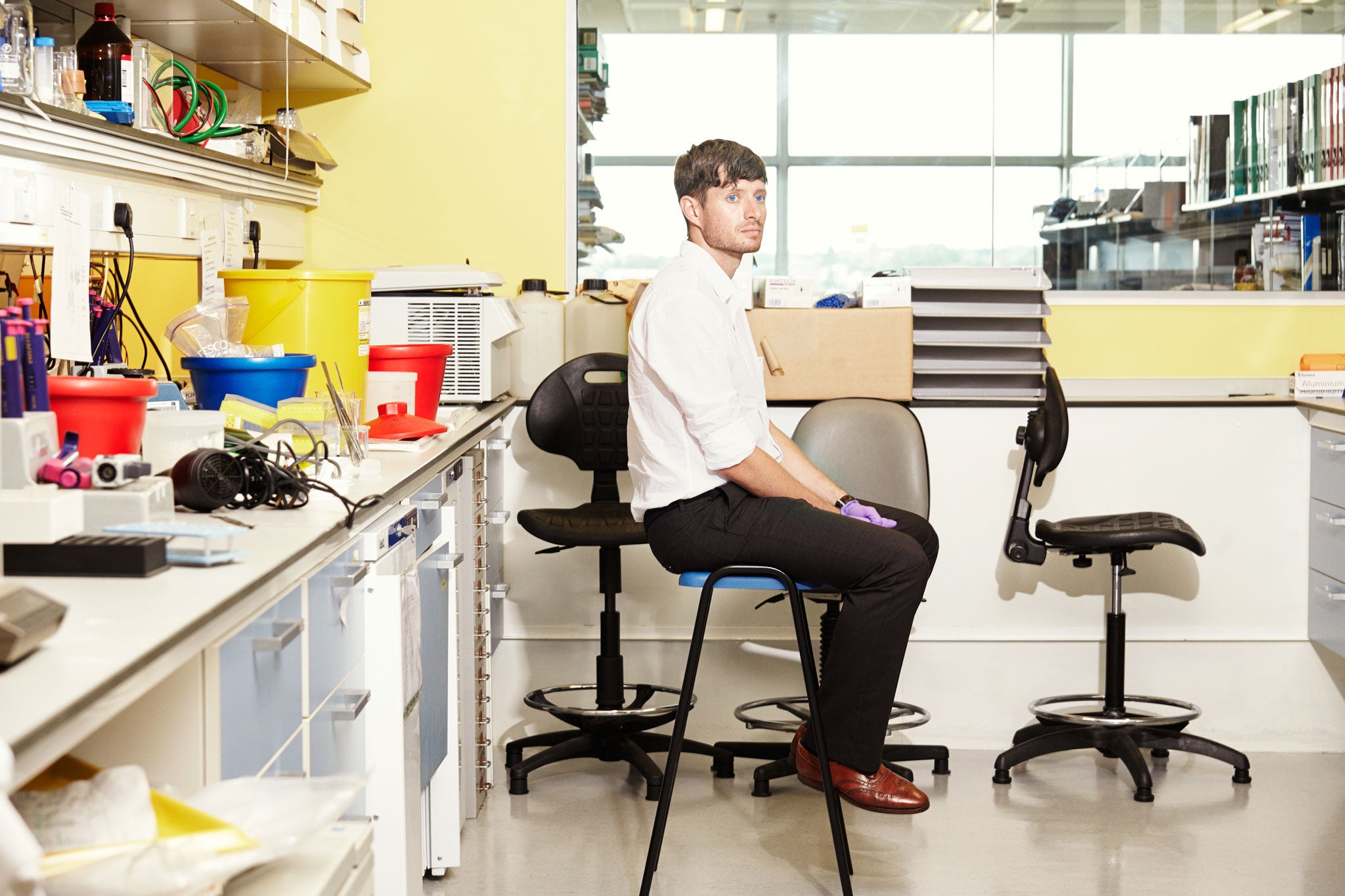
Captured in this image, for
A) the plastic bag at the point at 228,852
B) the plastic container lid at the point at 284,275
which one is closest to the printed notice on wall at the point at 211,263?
the plastic container lid at the point at 284,275

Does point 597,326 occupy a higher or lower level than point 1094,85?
lower

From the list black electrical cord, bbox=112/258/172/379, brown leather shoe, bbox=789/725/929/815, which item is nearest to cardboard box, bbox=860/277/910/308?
brown leather shoe, bbox=789/725/929/815

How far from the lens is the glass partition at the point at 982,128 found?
3953 mm

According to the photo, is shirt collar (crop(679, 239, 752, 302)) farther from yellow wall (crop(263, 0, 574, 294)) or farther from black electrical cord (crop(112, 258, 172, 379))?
yellow wall (crop(263, 0, 574, 294))

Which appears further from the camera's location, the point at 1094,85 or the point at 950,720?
the point at 1094,85

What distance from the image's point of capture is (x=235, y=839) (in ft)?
3.15

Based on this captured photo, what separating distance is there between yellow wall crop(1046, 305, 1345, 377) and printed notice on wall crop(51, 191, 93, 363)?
9.00 feet

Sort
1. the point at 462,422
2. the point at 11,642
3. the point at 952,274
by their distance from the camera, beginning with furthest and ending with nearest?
the point at 952,274 < the point at 462,422 < the point at 11,642

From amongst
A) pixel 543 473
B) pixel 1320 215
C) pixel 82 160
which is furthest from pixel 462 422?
pixel 1320 215

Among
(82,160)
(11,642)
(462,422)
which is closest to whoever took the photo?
(11,642)

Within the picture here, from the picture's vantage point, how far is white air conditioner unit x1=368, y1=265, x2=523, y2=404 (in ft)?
10.5

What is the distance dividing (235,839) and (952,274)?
293cm

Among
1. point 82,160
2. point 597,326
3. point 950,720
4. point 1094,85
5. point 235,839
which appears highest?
point 1094,85

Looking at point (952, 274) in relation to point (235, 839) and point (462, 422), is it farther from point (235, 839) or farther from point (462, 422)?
point (235, 839)
